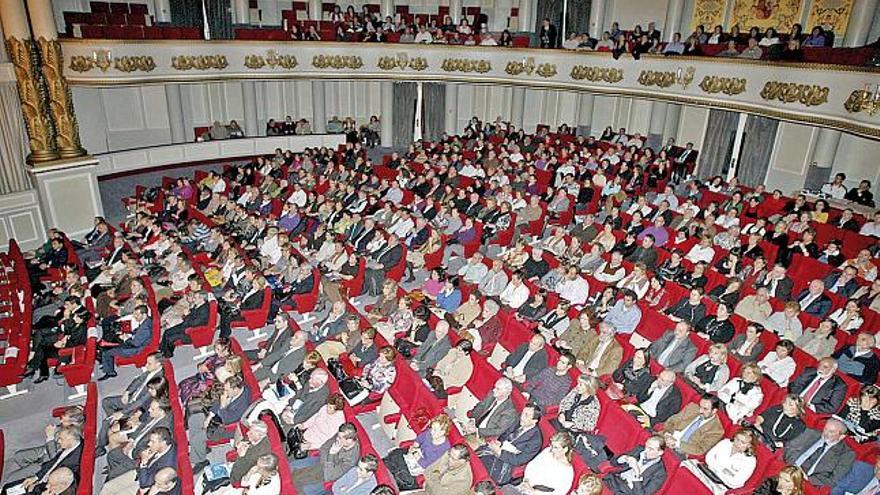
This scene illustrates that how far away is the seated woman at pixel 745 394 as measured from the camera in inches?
211

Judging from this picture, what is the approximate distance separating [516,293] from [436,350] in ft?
5.79

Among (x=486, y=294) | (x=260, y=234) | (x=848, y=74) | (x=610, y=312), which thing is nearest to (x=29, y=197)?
(x=260, y=234)

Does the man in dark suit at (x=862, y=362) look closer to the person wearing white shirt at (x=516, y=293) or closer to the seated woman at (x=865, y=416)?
the seated woman at (x=865, y=416)

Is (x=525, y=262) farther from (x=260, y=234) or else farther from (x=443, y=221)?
(x=260, y=234)

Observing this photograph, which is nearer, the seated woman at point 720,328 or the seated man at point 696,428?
the seated man at point 696,428

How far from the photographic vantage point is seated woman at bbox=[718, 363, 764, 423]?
Answer: 536cm

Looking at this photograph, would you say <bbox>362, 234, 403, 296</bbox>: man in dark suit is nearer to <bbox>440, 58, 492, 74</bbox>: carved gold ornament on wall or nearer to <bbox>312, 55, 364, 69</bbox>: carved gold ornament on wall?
<bbox>312, 55, 364, 69</bbox>: carved gold ornament on wall

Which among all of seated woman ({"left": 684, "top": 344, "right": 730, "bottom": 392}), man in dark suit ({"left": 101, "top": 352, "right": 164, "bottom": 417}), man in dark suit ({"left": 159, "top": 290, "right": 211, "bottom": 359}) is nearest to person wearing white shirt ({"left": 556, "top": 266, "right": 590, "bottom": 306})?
seated woman ({"left": 684, "top": 344, "right": 730, "bottom": 392})

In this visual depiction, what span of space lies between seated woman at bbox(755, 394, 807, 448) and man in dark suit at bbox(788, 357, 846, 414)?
64 cm

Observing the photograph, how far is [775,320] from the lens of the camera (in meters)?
6.87

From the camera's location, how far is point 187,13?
1600cm

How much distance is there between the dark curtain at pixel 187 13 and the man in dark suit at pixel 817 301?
52.0 feet

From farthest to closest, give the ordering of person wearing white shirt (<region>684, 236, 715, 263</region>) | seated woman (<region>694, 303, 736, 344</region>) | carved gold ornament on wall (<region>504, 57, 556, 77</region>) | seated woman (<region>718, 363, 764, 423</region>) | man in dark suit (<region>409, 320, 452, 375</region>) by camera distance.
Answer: carved gold ornament on wall (<region>504, 57, 556, 77</region>) → person wearing white shirt (<region>684, 236, 715, 263</region>) → seated woman (<region>694, 303, 736, 344</region>) → man in dark suit (<region>409, 320, 452, 375</region>) → seated woman (<region>718, 363, 764, 423</region>)

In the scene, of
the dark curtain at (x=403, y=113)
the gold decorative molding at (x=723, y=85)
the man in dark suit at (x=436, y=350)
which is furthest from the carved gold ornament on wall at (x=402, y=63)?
the man in dark suit at (x=436, y=350)
